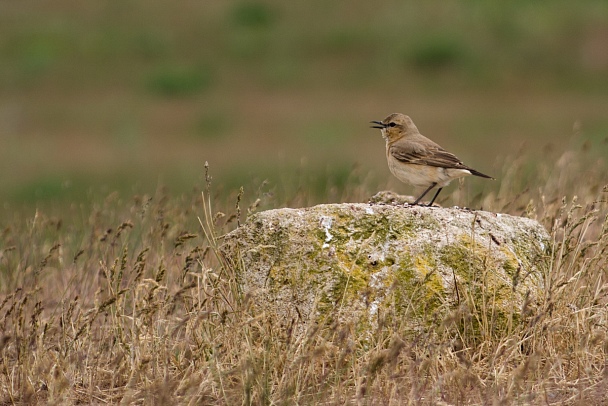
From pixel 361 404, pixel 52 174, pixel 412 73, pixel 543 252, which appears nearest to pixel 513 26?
pixel 412 73

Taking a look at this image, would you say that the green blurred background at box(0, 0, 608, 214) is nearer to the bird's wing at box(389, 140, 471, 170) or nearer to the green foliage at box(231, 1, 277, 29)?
the green foliage at box(231, 1, 277, 29)

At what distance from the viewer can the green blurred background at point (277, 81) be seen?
66.7 feet

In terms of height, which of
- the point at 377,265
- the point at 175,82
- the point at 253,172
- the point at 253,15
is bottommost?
the point at 175,82

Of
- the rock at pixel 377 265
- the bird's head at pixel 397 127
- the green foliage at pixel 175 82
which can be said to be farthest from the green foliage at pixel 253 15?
the rock at pixel 377 265

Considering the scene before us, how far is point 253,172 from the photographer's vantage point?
1616 cm

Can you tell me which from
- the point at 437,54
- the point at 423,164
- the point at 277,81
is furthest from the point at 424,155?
the point at 437,54

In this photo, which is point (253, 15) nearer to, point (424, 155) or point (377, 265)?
point (424, 155)

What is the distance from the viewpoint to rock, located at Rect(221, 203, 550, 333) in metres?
6.00

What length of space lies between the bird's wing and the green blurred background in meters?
9.53

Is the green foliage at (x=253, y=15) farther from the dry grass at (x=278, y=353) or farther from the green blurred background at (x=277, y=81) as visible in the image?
the dry grass at (x=278, y=353)

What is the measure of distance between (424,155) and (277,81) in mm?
16835

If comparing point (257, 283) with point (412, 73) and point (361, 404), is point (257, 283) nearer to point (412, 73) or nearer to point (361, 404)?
point (361, 404)

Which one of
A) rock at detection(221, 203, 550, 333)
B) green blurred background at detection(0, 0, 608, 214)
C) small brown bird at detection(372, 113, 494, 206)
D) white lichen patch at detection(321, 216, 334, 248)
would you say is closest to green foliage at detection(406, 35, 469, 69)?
green blurred background at detection(0, 0, 608, 214)

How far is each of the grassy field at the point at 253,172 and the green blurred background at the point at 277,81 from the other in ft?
0.23
